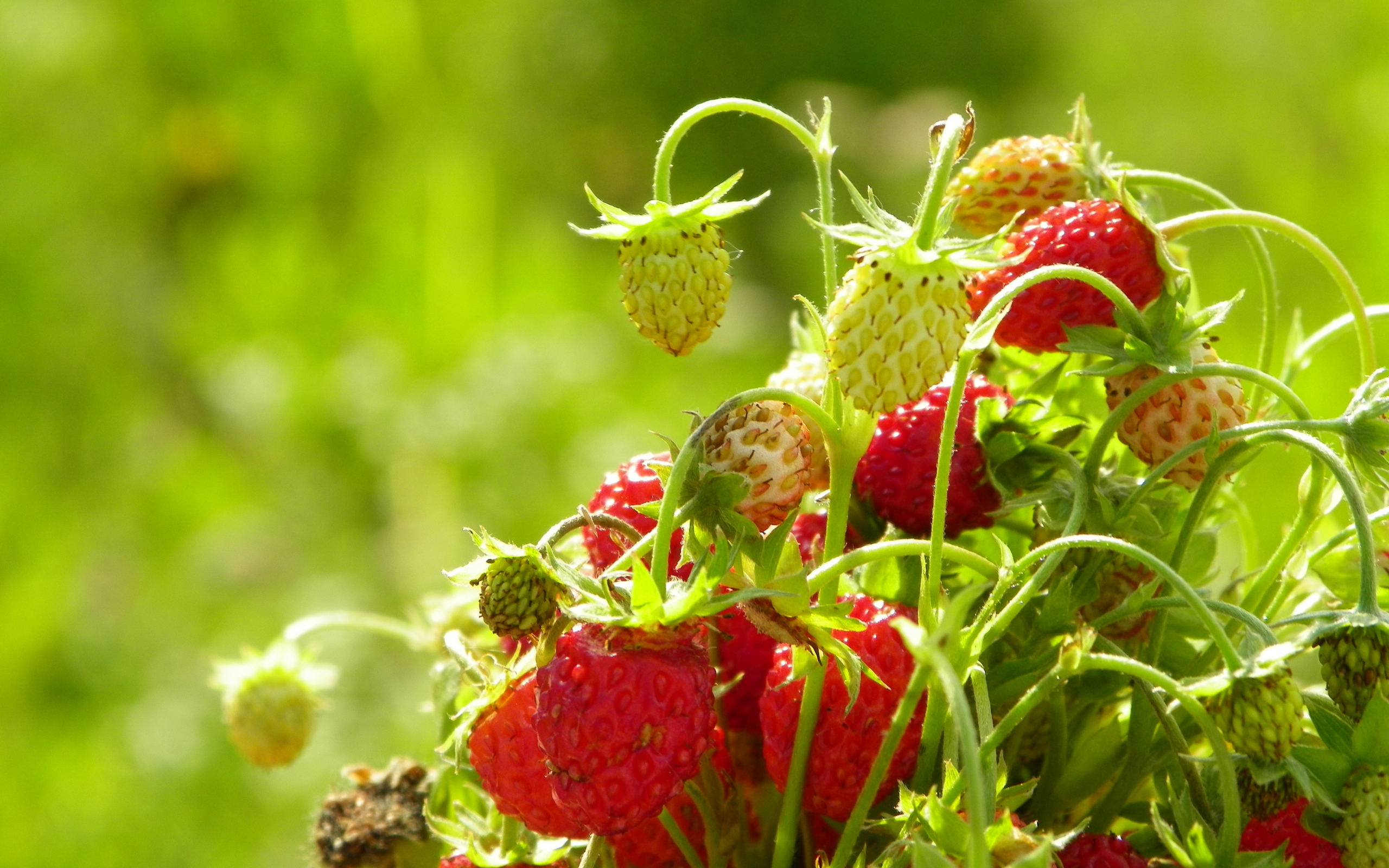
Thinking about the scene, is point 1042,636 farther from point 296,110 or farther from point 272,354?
point 296,110

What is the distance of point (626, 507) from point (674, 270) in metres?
0.08

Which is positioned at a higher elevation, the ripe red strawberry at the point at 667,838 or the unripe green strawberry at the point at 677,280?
the unripe green strawberry at the point at 677,280

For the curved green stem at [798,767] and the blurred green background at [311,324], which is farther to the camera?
the blurred green background at [311,324]

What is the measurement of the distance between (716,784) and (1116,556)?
13cm

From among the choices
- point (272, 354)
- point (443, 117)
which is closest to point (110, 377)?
point (272, 354)

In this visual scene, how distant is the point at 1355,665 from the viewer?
1.14 feet

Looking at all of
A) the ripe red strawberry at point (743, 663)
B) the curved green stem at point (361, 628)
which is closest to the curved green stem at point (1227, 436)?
the ripe red strawberry at point (743, 663)

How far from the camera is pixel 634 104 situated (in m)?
3.26

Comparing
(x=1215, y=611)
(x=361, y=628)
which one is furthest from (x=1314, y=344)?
(x=361, y=628)

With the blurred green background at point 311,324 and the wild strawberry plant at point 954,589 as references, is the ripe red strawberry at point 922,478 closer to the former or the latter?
the wild strawberry plant at point 954,589

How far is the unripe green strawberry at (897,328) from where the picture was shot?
31 centimetres

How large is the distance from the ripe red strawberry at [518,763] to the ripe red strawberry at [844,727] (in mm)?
60

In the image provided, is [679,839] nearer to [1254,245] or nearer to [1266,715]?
[1266,715]

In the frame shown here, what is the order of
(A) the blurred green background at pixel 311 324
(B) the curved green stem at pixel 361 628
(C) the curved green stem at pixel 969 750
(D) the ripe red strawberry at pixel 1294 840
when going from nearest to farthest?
1. (C) the curved green stem at pixel 969 750
2. (D) the ripe red strawberry at pixel 1294 840
3. (B) the curved green stem at pixel 361 628
4. (A) the blurred green background at pixel 311 324
